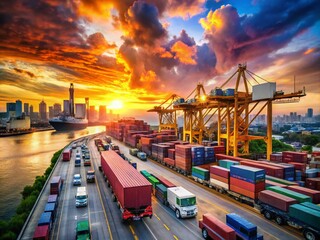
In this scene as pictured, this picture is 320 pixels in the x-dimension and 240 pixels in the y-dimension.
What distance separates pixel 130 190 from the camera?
21500 millimetres

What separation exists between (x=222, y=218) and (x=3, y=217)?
32305 millimetres

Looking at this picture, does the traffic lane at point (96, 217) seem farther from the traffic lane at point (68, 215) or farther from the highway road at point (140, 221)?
the traffic lane at point (68, 215)

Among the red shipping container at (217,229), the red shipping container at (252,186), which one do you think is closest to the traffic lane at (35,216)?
the red shipping container at (217,229)

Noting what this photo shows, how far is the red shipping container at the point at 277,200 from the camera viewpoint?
21.3 metres

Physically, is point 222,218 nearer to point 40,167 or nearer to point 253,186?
point 253,186

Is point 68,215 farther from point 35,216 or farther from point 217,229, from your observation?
point 217,229

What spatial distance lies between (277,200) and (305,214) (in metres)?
3.26

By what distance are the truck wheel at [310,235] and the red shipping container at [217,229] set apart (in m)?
7.78

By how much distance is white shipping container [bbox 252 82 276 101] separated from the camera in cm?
4056

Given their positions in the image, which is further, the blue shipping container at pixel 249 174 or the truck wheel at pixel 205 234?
the blue shipping container at pixel 249 174

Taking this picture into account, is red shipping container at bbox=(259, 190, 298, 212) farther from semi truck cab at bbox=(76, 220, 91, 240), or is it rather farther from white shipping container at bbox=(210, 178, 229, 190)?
semi truck cab at bbox=(76, 220, 91, 240)

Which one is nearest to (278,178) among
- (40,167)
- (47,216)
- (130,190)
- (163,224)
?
(163,224)

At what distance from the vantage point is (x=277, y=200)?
22.3 m

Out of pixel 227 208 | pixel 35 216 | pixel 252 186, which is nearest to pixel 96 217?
pixel 35 216
